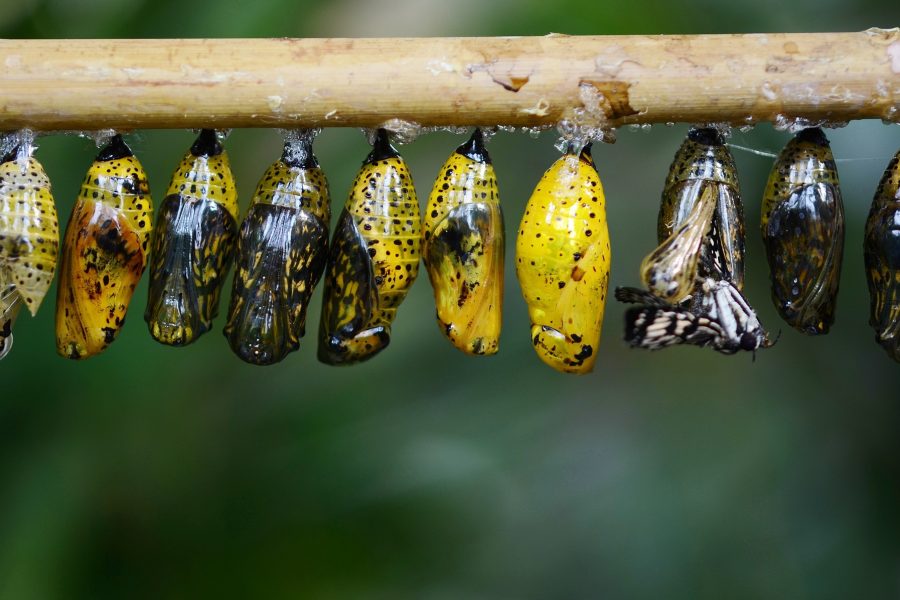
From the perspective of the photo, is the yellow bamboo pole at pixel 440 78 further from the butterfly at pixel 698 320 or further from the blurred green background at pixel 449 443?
the blurred green background at pixel 449 443

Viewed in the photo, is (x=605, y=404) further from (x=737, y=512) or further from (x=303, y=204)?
(x=303, y=204)

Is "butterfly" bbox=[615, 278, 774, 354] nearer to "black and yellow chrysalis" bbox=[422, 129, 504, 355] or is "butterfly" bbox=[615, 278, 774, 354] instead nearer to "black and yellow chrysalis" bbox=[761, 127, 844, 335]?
"black and yellow chrysalis" bbox=[761, 127, 844, 335]

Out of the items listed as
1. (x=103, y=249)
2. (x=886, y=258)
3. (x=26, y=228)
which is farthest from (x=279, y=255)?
(x=886, y=258)

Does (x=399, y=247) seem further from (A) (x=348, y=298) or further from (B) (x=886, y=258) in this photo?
(B) (x=886, y=258)

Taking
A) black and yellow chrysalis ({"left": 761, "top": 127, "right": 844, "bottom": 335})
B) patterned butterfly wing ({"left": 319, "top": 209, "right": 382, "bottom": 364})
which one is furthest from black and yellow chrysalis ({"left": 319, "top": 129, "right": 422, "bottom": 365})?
black and yellow chrysalis ({"left": 761, "top": 127, "right": 844, "bottom": 335})

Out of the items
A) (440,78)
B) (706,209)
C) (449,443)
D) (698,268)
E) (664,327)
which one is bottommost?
(449,443)

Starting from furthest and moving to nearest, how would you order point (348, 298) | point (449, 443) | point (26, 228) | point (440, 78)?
point (449, 443) < point (348, 298) < point (26, 228) < point (440, 78)

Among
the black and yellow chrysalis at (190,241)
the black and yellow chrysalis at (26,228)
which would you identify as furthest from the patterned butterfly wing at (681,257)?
the black and yellow chrysalis at (26,228)

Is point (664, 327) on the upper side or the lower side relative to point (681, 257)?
lower
